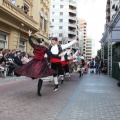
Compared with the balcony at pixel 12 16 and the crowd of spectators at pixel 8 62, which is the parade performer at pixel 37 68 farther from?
the balcony at pixel 12 16

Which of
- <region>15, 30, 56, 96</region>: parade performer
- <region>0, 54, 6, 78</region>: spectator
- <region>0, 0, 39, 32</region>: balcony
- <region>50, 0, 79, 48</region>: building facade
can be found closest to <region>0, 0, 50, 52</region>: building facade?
<region>0, 0, 39, 32</region>: balcony

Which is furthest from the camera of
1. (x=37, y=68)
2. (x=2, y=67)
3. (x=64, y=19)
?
(x=64, y=19)

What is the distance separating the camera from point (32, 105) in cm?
605

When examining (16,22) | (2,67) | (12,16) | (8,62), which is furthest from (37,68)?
(16,22)

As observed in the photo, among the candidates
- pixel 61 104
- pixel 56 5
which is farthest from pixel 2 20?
pixel 56 5

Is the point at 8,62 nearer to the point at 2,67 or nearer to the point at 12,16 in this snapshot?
the point at 2,67

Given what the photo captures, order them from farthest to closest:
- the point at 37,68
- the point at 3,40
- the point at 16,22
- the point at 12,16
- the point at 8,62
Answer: the point at 16,22 < the point at 3,40 < the point at 12,16 < the point at 8,62 < the point at 37,68

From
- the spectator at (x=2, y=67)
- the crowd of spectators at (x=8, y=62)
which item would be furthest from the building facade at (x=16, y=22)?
the spectator at (x=2, y=67)

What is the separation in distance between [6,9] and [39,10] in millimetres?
12256

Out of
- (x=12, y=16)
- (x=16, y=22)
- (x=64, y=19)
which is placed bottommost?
(x=16, y=22)

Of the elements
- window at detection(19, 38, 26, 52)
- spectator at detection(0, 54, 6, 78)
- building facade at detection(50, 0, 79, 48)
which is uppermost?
building facade at detection(50, 0, 79, 48)

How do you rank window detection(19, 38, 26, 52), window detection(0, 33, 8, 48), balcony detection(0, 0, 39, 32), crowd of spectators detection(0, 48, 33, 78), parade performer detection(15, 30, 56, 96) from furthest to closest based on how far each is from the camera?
window detection(19, 38, 26, 52), window detection(0, 33, 8, 48), balcony detection(0, 0, 39, 32), crowd of spectators detection(0, 48, 33, 78), parade performer detection(15, 30, 56, 96)

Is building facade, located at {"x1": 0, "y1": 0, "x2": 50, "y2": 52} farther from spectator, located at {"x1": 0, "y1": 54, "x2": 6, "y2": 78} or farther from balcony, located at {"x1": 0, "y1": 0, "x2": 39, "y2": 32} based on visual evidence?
spectator, located at {"x1": 0, "y1": 54, "x2": 6, "y2": 78}

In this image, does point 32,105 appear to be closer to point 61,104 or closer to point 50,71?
point 61,104
